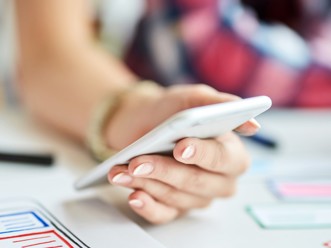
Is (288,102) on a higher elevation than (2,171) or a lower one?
higher

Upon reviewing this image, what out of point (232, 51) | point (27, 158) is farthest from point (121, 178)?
point (232, 51)

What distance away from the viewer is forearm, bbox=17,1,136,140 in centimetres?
61

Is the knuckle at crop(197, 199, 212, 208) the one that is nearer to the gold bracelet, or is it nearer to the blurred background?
the gold bracelet

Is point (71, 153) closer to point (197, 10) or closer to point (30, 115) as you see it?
point (30, 115)

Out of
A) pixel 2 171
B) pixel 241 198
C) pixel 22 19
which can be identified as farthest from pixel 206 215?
pixel 22 19

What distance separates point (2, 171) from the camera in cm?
48

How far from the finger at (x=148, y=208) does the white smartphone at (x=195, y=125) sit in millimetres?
27

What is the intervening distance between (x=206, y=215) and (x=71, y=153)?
179mm

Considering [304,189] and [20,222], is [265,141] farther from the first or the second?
[20,222]

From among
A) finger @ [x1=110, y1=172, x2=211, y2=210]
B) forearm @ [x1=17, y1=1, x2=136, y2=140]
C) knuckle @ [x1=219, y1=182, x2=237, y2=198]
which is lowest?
finger @ [x1=110, y1=172, x2=211, y2=210]

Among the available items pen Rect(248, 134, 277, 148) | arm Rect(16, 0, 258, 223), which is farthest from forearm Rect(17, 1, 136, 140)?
pen Rect(248, 134, 277, 148)

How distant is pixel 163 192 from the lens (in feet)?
1.28

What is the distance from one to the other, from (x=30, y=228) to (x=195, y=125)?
12 cm

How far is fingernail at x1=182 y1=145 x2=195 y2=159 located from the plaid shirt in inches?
15.4
